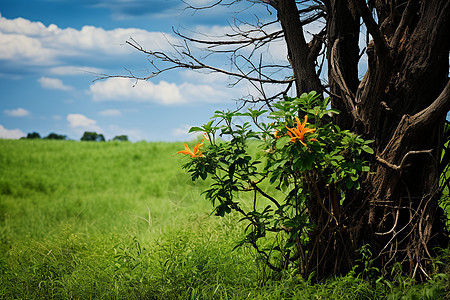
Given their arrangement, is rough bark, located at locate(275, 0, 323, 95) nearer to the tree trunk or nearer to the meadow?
the tree trunk

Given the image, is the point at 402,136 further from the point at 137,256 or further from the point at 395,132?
the point at 137,256

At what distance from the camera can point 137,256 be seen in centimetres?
345

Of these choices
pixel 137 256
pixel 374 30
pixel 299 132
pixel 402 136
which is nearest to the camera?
pixel 299 132

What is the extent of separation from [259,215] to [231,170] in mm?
381

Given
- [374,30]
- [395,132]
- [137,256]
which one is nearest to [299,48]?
[374,30]

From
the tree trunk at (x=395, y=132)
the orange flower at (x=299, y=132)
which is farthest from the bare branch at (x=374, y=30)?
the orange flower at (x=299, y=132)

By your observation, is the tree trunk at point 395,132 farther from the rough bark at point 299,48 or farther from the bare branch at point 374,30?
the rough bark at point 299,48

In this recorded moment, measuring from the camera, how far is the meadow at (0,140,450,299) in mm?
→ 2701

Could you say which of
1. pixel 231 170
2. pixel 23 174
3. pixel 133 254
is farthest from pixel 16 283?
pixel 23 174

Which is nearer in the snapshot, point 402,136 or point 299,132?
point 299,132

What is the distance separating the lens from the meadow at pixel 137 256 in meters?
2.70

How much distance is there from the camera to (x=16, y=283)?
3166 millimetres

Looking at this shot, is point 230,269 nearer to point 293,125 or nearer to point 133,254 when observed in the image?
point 133,254

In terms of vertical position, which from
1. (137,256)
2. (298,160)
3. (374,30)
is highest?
(374,30)
